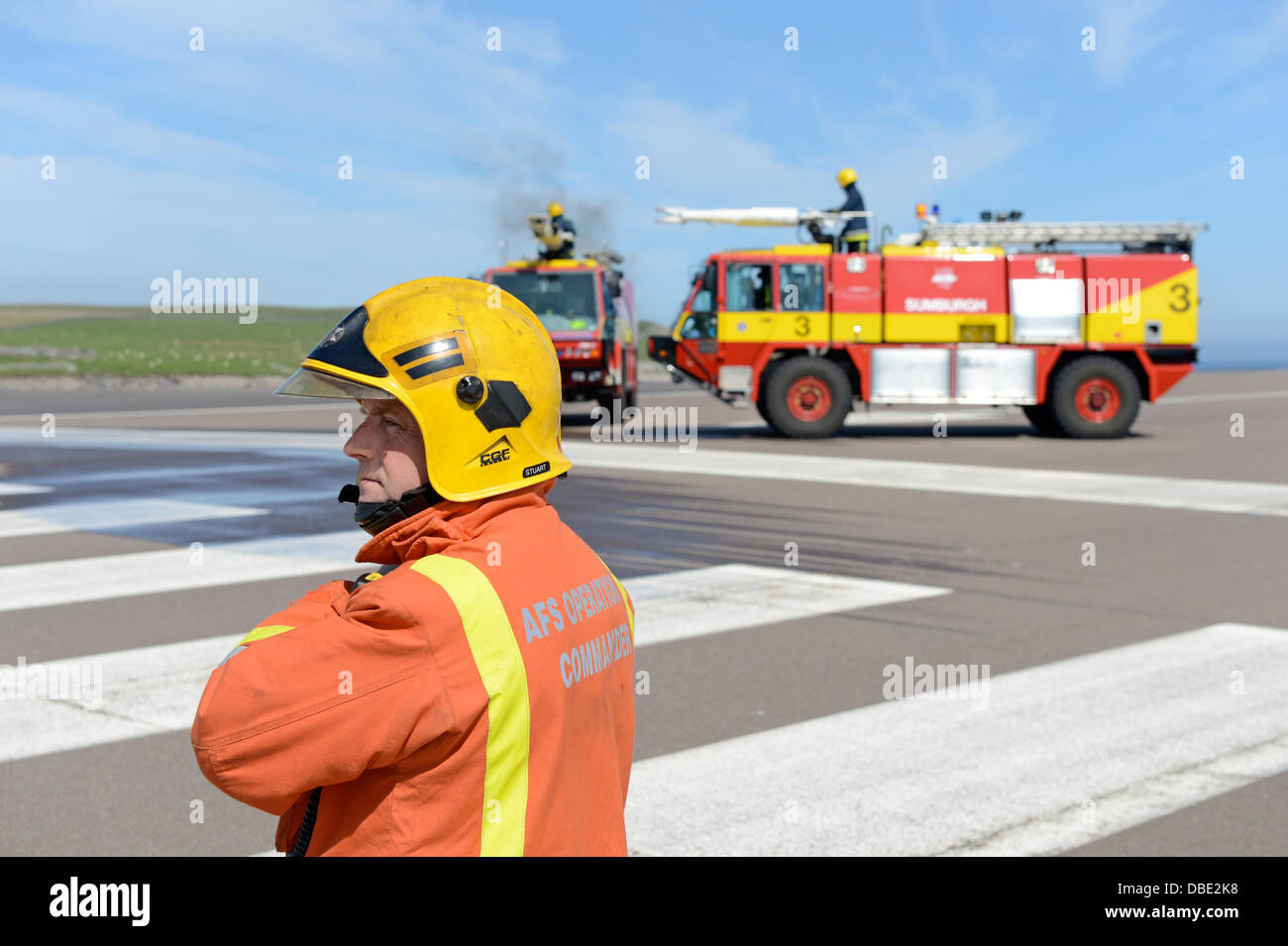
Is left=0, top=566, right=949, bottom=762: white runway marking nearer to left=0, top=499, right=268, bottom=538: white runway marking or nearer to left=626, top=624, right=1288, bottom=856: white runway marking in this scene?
left=626, top=624, right=1288, bottom=856: white runway marking

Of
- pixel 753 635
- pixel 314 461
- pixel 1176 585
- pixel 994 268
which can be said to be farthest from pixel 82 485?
pixel 994 268

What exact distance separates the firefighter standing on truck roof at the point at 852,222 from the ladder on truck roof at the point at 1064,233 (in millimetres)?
1368

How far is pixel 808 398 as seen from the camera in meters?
20.7

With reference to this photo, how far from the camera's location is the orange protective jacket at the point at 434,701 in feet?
5.58

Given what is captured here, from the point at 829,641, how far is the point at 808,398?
555 inches

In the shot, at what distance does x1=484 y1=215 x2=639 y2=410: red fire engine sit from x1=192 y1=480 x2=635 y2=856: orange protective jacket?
2018cm

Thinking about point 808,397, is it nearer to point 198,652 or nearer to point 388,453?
point 198,652

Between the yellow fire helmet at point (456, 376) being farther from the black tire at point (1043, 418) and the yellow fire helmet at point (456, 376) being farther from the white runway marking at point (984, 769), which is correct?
the black tire at point (1043, 418)

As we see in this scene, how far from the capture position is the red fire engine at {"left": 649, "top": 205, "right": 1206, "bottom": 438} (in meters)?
20.9

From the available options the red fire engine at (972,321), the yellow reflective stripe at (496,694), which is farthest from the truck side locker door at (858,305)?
the yellow reflective stripe at (496,694)

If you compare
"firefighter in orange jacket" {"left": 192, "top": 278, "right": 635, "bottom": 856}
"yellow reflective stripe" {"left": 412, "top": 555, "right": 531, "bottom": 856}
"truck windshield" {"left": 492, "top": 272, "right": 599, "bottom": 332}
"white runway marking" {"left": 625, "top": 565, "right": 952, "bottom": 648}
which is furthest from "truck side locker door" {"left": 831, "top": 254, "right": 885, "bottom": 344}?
"yellow reflective stripe" {"left": 412, "top": 555, "right": 531, "bottom": 856}

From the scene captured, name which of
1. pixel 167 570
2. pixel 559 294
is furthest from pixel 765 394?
pixel 167 570

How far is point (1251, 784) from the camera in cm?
465
